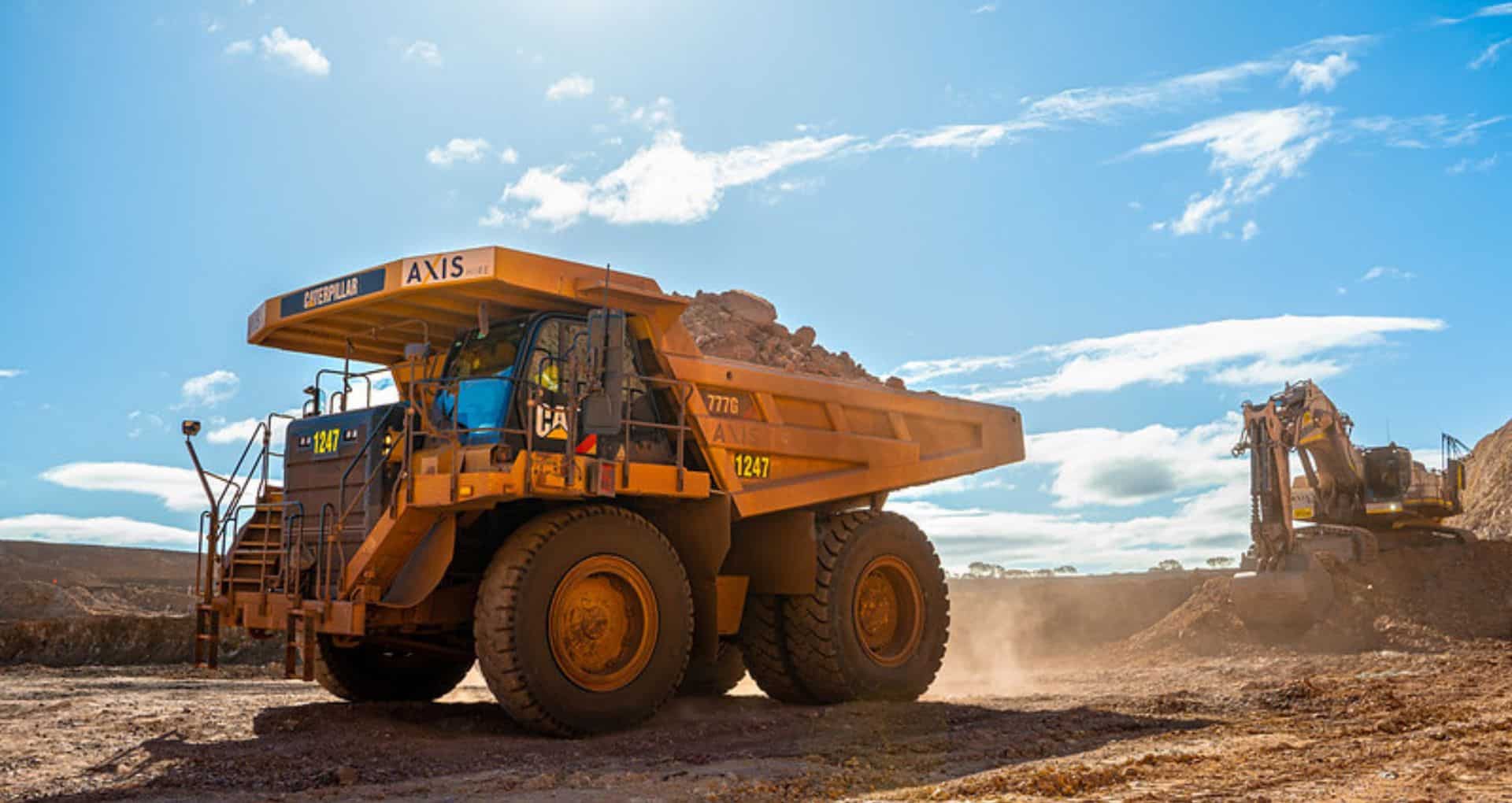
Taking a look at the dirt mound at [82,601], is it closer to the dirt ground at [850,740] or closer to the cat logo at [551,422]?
the dirt ground at [850,740]

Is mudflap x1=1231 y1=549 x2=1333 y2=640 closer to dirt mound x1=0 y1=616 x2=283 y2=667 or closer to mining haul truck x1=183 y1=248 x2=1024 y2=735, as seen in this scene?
mining haul truck x1=183 y1=248 x2=1024 y2=735

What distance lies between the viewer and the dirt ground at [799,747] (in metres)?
7.12

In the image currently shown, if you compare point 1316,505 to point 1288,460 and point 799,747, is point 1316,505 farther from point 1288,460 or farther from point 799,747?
point 799,747

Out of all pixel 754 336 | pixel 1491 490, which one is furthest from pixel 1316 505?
pixel 1491 490

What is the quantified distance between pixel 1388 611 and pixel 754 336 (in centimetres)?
938

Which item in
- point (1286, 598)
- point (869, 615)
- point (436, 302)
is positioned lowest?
point (1286, 598)

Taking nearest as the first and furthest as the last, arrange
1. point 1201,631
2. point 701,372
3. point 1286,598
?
point 701,372 < point 1286,598 < point 1201,631

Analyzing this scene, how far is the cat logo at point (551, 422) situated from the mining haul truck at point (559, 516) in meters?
0.03

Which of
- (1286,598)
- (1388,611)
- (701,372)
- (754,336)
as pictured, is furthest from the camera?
(1388,611)

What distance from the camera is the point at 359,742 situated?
870 cm

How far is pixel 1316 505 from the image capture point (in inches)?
834

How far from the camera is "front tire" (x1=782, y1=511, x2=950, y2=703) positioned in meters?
11.2

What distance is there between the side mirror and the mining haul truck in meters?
0.02

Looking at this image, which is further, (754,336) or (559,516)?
(754,336)
